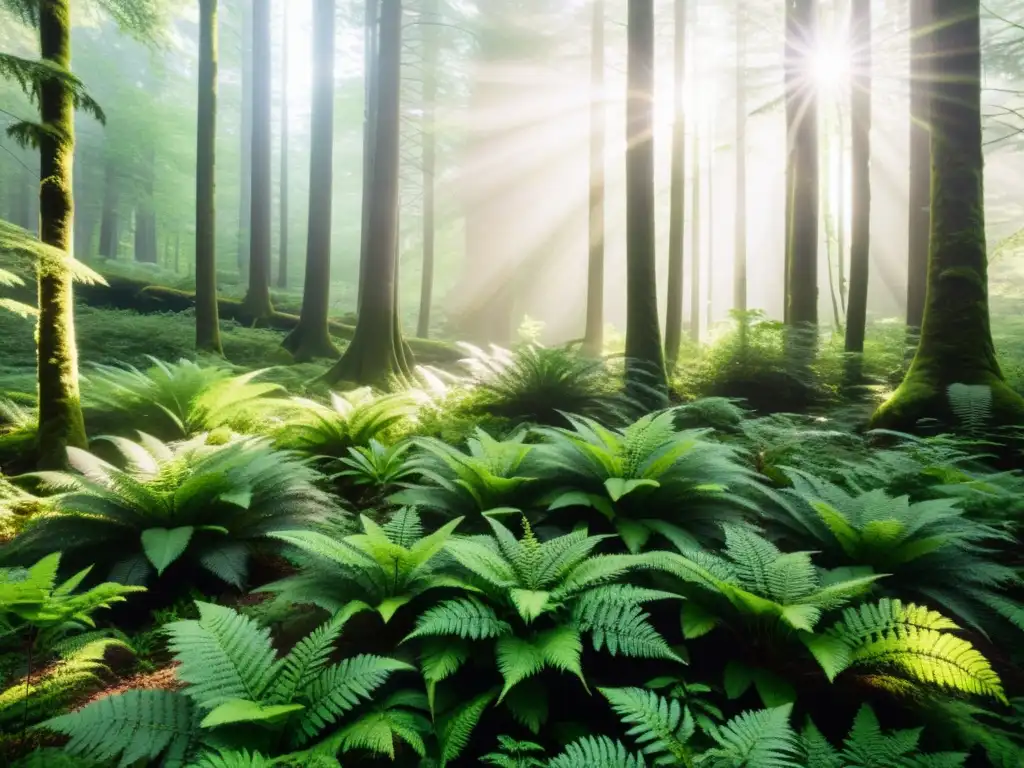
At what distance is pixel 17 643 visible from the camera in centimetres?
288

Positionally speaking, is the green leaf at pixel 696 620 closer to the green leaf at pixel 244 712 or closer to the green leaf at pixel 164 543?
the green leaf at pixel 244 712

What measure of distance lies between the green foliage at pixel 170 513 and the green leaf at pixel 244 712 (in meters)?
1.42

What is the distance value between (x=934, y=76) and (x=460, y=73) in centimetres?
1928

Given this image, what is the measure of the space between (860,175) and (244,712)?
13.0 meters

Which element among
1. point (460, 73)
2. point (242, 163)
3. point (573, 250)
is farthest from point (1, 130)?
point (573, 250)

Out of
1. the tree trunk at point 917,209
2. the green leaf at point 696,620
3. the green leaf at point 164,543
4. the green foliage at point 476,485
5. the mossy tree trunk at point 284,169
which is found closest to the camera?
the green leaf at point 696,620

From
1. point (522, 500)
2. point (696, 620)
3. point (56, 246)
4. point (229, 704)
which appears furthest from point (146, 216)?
point (696, 620)

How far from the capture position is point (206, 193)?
11219 mm

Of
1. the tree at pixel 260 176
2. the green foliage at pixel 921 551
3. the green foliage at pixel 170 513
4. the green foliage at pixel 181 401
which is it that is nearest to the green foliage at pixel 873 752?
the green foliage at pixel 921 551

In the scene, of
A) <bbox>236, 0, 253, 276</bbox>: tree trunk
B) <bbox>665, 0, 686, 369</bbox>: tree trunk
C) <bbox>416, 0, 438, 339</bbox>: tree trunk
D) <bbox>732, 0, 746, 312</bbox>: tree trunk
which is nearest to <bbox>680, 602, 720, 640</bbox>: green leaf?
<bbox>665, 0, 686, 369</bbox>: tree trunk

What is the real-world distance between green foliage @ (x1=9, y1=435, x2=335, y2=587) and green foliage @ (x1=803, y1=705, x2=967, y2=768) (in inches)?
117

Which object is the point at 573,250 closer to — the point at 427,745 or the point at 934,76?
the point at 934,76

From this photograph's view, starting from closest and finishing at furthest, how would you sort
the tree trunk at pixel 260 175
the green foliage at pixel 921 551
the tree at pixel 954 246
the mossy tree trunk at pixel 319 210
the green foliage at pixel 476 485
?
the green foliage at pixel 921 551 → the green foliage at pixel 476 485 → the tree at pixel 954 246 → the mossy tree trunk at pixel 319 210 → the tree trunk at pixel 260 175

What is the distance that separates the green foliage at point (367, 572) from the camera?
2691 mm
